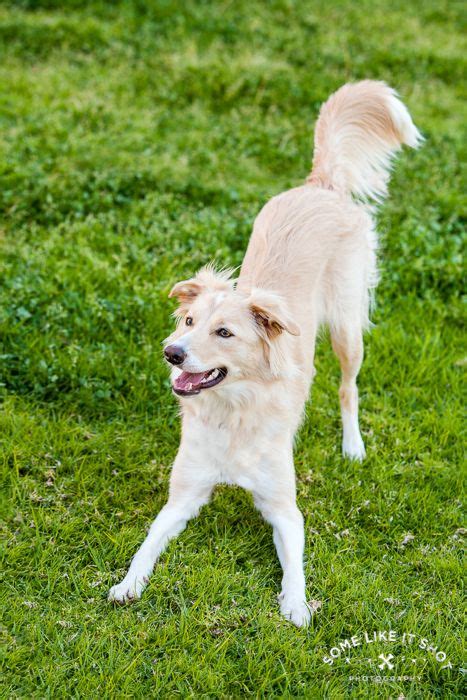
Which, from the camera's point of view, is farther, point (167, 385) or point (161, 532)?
point (167, 385)

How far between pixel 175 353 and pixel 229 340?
0.31m

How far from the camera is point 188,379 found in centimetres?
368

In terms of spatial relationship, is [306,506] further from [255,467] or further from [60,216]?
[60,216]

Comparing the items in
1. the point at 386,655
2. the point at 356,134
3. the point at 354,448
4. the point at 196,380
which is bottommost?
the point at 354,448

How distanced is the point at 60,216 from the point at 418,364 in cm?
321

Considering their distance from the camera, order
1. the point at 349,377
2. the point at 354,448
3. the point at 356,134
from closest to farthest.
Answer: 1. the point at 354,448
2. the point at 349,377
3. the point at 356,134

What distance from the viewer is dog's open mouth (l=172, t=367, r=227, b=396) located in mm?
3635

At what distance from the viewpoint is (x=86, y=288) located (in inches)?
218

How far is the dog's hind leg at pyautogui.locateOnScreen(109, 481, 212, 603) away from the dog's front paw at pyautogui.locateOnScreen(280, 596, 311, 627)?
68cm

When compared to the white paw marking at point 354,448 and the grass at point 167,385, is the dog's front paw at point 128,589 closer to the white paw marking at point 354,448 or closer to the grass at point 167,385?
the grass at point 167,385

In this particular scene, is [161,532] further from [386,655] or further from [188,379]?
[386,655]

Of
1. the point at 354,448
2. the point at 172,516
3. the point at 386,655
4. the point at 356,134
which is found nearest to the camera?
the point at 386,655

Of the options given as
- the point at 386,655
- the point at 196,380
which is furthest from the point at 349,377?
the point at 386,655

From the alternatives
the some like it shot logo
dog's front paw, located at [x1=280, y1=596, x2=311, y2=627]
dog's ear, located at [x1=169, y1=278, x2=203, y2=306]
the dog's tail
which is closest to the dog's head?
dog's ear, located at [x1=169, y1=278, x2=203, y2=306]
